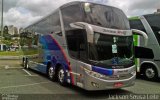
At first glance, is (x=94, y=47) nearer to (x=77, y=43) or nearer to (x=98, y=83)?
(x=77, y=43)

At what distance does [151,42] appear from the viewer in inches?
515

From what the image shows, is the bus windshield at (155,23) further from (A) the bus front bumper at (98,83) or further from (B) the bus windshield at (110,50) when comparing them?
(A) the bus front bumper at (98,83)

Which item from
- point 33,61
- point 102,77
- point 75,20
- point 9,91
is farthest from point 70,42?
point 33,61

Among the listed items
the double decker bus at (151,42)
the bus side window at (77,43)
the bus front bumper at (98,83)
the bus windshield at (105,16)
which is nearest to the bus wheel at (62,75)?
the bus side window at (77,43)

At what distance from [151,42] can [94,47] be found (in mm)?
5305

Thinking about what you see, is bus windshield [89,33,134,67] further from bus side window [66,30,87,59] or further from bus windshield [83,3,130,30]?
bus windshield [83,3,130,30]

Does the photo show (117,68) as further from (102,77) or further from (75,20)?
(75,20)

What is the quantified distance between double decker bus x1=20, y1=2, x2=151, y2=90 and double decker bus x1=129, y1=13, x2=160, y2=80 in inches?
132

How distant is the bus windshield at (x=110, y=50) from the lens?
29.0 ft

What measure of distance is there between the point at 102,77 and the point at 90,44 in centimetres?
121

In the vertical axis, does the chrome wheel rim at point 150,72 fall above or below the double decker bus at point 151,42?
below

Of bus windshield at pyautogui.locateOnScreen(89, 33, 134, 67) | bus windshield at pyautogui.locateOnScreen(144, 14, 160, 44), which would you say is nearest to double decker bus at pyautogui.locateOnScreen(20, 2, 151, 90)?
bus windshield at pyautogui.locateOnScreen(89, 33, 134, 67)

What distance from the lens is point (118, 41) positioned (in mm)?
9352

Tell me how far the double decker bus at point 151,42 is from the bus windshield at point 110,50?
3.62 m
